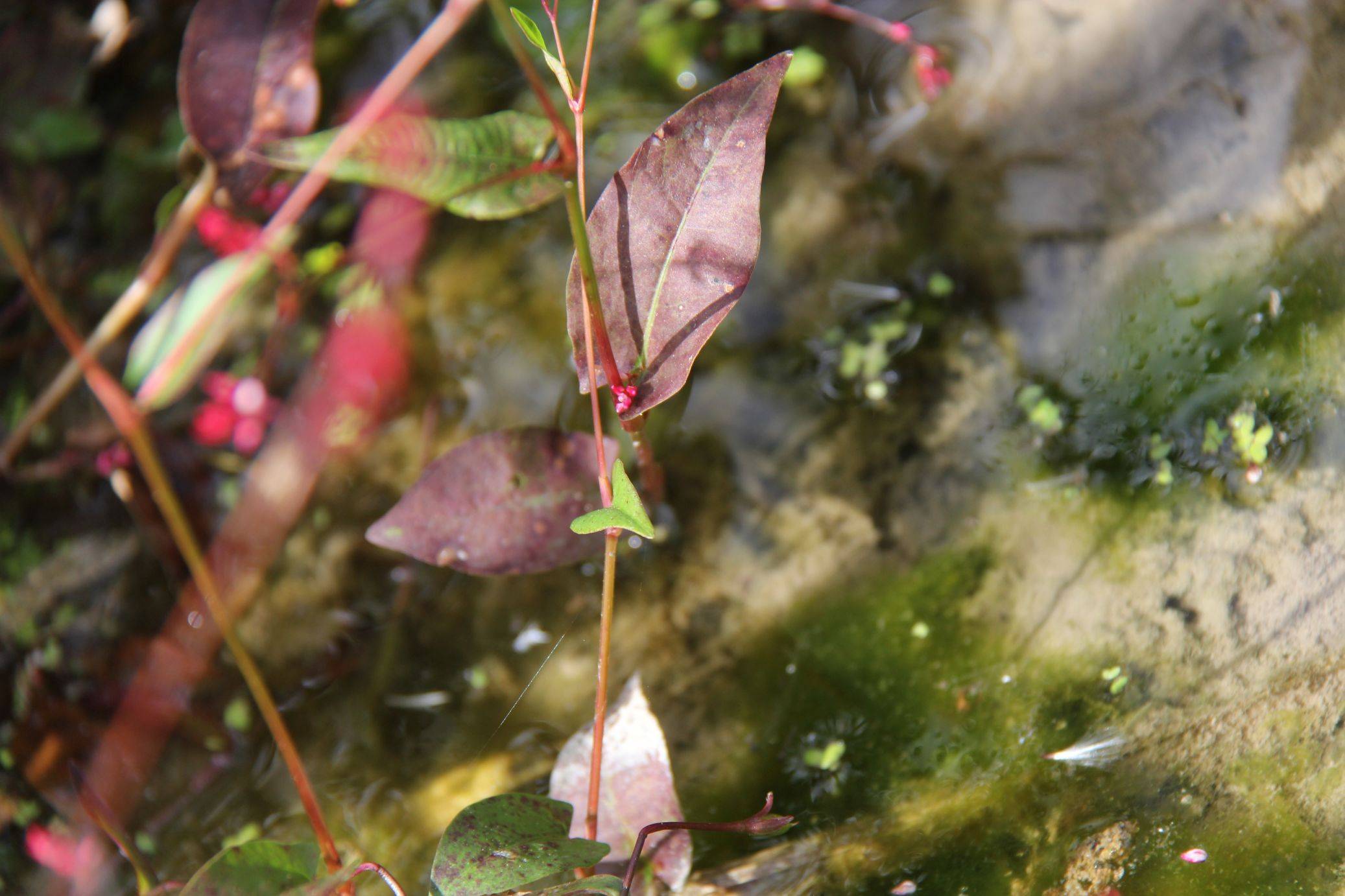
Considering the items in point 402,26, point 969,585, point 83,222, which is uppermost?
point 402,26

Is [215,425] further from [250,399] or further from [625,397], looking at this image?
[625,397]

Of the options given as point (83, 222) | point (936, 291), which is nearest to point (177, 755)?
point (83, 222)

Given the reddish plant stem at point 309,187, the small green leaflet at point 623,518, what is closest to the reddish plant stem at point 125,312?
the reddish plant stem at point 309,187

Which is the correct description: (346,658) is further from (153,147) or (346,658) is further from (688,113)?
(153,147)

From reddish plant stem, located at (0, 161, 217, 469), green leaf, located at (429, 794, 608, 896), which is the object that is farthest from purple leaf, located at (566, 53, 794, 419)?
reddish plant stem, located at (0, 161, 217, 469)

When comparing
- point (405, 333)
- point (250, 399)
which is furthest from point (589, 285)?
point (250, 399)

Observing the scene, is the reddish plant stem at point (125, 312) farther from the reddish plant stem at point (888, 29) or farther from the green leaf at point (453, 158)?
the reddish plant stem at point (888, 29)
